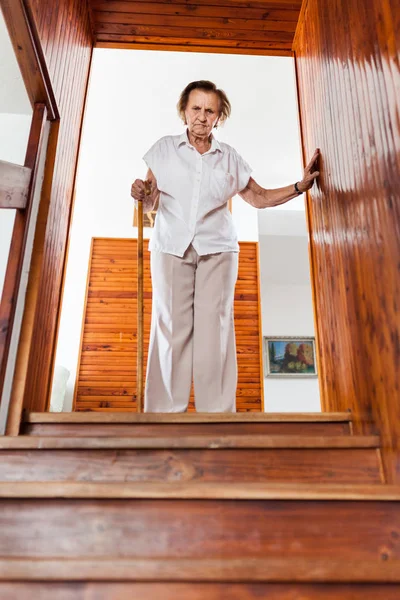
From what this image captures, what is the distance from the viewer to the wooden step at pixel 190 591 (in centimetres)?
89

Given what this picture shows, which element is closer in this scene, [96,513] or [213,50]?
[96,513]

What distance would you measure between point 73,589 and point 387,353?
957 millimetres

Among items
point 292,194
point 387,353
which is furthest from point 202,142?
point 387,353

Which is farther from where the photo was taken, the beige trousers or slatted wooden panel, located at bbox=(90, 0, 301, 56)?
slatted wooden panel, located at bbox=(90, 0, 301, 56)

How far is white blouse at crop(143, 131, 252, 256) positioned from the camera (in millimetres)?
2297

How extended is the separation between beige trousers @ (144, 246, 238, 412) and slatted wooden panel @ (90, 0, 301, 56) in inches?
62.0

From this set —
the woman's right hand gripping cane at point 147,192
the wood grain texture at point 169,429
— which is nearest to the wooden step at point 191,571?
the wood grain texture at point 169,429

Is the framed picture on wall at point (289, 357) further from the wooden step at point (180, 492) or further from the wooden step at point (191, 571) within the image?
the wooden step at point (191, 571)

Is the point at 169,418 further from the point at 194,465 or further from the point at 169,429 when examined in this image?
the point at 194,465

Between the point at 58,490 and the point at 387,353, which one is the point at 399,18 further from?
the point at 58,490

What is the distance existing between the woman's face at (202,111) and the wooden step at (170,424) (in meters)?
1.37

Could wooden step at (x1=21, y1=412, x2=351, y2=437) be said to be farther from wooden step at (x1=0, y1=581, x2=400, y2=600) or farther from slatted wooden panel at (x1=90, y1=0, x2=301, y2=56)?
slatted wooden panel at (x1=90, y1=0, x2=301, y2=56)

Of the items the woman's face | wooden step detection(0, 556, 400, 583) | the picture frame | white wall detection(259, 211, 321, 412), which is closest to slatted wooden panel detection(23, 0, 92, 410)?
the woman's face

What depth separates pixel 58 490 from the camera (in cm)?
106
